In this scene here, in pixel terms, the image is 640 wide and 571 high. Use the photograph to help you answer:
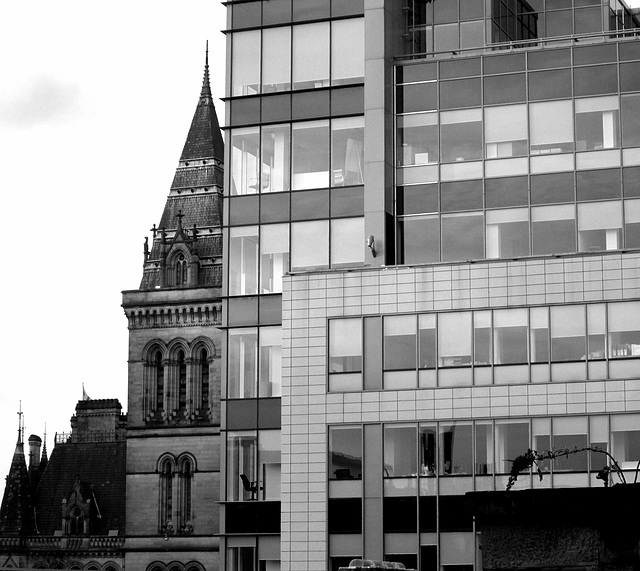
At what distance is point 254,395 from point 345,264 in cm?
495

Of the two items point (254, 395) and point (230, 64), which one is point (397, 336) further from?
point (230, 64)

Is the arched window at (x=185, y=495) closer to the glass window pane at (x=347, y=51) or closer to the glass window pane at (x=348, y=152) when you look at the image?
the glass window pane at (x=348, y=152)

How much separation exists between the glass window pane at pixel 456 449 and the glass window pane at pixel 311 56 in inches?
496

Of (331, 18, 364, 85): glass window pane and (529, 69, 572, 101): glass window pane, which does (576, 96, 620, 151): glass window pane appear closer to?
(529, 69, 572, 101): glass window pane

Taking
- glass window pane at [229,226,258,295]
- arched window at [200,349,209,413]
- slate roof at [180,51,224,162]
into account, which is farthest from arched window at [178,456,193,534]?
glass window pane at [229,226,258,295]

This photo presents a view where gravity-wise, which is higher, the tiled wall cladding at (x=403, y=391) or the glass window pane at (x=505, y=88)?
the glass window pane at (x=505, y=88)

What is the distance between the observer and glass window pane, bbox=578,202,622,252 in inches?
1470

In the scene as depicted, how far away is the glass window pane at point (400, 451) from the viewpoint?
1358 inches

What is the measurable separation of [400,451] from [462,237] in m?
7.23

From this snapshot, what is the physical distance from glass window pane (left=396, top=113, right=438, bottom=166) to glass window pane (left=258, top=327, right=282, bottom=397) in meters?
6.54

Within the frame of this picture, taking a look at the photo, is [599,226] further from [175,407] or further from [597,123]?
[175,407]

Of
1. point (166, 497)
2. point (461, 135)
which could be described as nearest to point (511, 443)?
point (461, 135)

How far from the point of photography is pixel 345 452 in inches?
1379

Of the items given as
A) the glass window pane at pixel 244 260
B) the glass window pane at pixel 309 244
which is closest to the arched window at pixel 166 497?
the glass window pane at pixel 244 260
